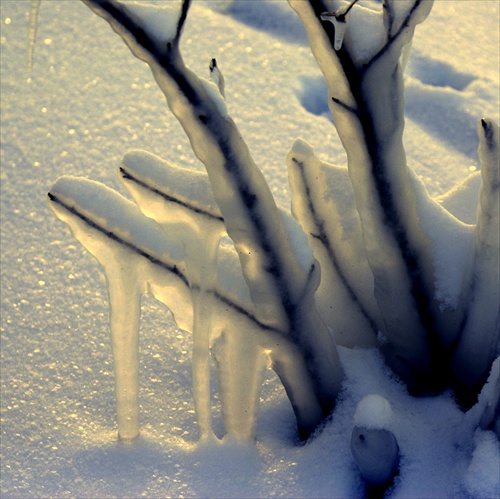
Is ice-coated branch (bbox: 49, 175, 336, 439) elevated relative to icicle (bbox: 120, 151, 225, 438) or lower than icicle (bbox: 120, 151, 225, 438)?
lower

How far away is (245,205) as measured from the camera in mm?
734

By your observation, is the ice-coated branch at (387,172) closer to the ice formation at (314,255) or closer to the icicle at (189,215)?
the ice formation at (314,255)

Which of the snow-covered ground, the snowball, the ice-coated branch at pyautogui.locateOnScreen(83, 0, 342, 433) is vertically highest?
the ice-coated branch at pyautogui.locateOnScreen(83, 0, 342, 433)

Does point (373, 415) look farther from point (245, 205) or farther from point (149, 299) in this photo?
point (149, 299)

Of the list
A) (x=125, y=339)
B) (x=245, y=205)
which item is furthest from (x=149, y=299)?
(x=245, y=205)

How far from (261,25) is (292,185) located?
87 cm

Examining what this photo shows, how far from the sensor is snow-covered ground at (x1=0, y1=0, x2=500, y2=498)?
2.69ft

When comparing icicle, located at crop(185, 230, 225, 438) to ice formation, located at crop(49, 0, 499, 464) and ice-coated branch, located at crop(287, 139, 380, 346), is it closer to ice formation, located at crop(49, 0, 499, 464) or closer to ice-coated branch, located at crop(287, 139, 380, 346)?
ice formation, located at crop(49, 0, 499, 464)

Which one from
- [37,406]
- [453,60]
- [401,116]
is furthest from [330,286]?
[453,60]

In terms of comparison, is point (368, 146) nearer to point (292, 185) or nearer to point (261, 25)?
point (292, 185)

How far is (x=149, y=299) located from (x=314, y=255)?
37cm

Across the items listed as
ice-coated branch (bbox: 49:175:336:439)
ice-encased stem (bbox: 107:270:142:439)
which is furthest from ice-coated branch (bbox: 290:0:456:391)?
ice-encased stem (bbox: 107:270:142:439)

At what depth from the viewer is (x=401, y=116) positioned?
754 mm

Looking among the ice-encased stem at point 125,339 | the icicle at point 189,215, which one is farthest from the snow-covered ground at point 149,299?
the icicle at point 189,215
